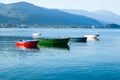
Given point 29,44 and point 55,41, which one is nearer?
point 29,44

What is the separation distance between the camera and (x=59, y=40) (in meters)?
101

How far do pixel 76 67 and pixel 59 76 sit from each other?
939 cm

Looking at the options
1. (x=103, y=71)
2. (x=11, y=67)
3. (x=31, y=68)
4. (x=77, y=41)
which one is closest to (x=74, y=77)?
(x=103, y=71)

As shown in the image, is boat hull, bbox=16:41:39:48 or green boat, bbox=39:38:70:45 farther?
green boat, bbox=39:38:70:45

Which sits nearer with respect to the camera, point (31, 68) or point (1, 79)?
point (1, 79)

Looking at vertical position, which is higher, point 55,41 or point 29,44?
point 55,41

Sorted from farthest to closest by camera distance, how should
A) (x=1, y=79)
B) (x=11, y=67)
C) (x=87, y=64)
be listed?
(x=87, y=64), (x=11, y=67), (x=1, y=79)

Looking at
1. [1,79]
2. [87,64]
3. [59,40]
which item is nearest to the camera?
[1,79]

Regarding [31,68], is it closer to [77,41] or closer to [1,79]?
[1,79]

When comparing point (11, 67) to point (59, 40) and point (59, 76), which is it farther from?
point (59, 40)

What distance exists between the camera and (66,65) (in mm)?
57031

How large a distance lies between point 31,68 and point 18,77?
8.47 m

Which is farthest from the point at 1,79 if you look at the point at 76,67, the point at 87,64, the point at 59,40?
the point at 59,40

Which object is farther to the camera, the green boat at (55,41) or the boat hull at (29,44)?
the green boat at (55,41)
